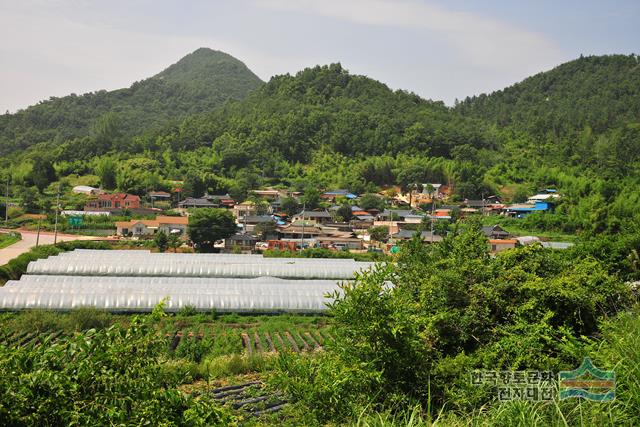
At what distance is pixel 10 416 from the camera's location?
3.21 m

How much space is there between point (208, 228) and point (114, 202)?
14.2 m

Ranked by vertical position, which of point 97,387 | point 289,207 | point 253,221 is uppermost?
point 97,387

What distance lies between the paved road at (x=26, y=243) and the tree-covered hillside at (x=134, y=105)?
29.6 metres

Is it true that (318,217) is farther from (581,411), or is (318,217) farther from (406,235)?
(581,411)

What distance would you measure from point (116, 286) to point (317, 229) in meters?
18.0

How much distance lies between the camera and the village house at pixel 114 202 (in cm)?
3799

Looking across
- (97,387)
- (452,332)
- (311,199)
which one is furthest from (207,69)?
(97,387)

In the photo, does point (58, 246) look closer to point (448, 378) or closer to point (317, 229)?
point (317, 229)

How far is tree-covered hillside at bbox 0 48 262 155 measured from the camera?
73312mm

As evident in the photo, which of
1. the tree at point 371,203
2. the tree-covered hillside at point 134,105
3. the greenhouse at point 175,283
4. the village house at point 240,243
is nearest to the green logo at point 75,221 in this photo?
the greenhouse at point 175,283

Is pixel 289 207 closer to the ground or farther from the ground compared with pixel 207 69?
closer to the ground

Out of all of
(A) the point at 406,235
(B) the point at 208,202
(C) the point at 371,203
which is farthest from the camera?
(C) the point at 371,203

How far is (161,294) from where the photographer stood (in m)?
15.1

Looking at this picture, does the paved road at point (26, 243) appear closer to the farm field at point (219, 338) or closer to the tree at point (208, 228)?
the tree at point (208, 228)
